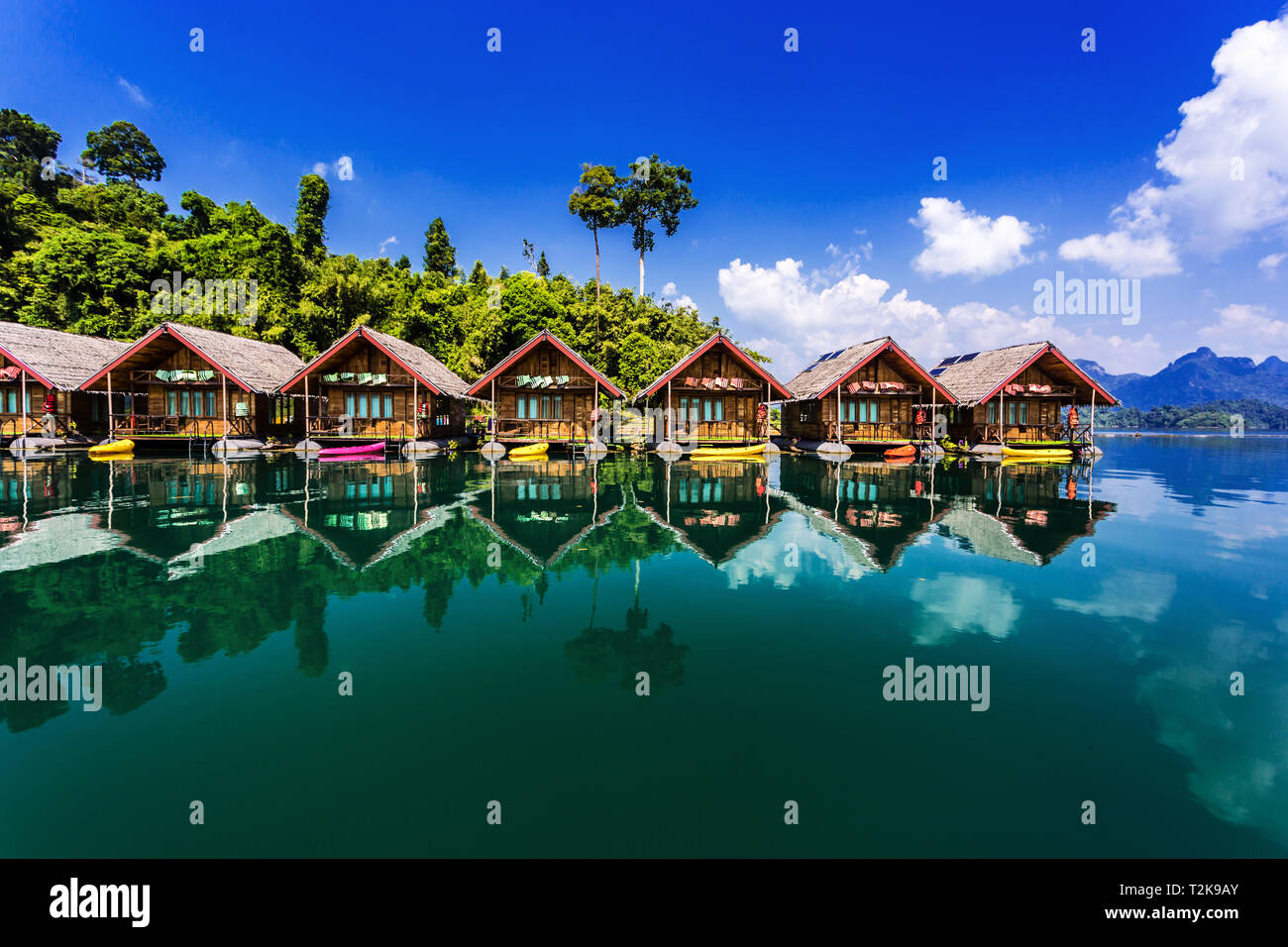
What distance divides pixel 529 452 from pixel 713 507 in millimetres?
17250

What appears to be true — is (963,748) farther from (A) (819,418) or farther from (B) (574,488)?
(A) (819,418)

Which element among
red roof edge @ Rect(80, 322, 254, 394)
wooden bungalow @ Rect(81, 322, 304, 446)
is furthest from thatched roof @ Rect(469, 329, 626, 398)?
red roof edge @ Rect(80, 322, 254, 394)

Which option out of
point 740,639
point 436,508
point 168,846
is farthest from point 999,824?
point 436,508

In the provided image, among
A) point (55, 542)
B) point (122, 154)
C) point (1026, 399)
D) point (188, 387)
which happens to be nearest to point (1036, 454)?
point (1026, 399)

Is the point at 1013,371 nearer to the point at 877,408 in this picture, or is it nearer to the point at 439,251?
the point at 877,408

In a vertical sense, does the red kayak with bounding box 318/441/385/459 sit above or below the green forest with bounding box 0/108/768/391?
below

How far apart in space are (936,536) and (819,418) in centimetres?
2423

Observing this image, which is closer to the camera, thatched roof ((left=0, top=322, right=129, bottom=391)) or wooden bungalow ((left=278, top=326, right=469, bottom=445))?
thatched roof ((left=0, top=322, right=129, bottom=391))

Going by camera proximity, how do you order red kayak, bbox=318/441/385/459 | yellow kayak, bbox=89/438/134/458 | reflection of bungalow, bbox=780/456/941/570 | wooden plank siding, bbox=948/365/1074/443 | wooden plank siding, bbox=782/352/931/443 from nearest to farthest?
reflection of bungalow, bbox=780/456/941/570 → yellow kayak, bbox=89/438/134/458 → red kayak, bbox=318/441/385/459 → wooden plank siding, bbox=782/352/931/443 → wooden plank siding, bbox=948/365/1074/443

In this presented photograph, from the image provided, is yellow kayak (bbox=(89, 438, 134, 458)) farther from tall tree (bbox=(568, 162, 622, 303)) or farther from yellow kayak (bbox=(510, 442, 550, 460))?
tall tree (bbox=(568, 162, 622, 303))

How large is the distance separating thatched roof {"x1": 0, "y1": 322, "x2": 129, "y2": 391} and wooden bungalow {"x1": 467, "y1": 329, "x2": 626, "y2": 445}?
800 inches

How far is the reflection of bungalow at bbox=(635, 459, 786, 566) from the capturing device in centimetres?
1227

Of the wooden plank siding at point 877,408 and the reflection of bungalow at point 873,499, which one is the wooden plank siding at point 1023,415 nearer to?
the wooden plank siding at point 877,408

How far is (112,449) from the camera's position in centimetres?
2872
